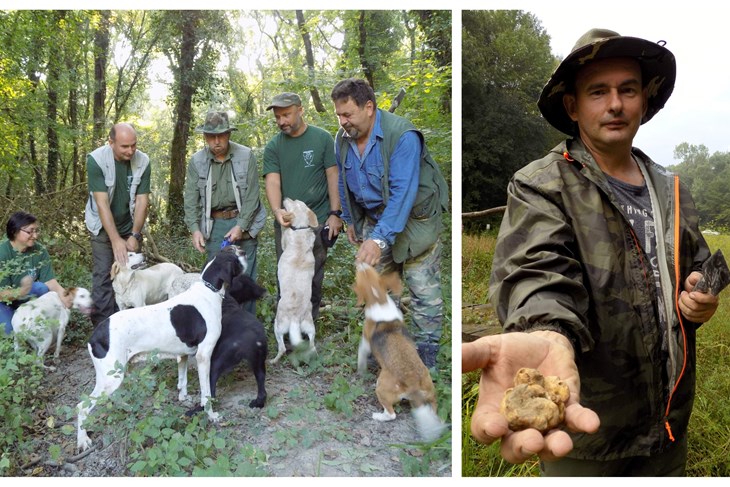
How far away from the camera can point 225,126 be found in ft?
9.89

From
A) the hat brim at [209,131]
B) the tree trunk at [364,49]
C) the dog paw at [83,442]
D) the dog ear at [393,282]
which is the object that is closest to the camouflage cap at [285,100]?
the hat brim at [209,131]

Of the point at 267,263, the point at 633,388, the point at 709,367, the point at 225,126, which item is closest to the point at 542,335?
the point at 633,388

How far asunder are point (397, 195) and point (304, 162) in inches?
21.9

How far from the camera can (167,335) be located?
2814mm

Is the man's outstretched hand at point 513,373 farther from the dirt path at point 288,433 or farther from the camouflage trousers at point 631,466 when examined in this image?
the dirt path at point 288,433

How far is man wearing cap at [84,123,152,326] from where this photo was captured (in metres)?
2.89

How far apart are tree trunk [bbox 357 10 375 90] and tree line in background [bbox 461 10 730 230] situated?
1.89 feet

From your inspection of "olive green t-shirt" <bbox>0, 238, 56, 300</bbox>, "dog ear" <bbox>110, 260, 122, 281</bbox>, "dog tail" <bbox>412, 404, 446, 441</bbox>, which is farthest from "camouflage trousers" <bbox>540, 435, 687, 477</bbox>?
"olive green t-shirt" <bbox>0, 238, 56, 300</bbox>

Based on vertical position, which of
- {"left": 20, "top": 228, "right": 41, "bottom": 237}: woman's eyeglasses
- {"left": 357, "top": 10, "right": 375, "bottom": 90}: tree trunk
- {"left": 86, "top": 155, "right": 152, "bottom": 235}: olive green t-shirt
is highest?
{"left": 357, "top": 10, "right": 375, "bottom": 90}: tree trunk

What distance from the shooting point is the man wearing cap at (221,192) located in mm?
2990

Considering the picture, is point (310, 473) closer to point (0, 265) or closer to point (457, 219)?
point (457, 219)

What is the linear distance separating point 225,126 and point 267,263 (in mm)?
775

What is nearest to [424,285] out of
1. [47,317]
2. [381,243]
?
[381,243]

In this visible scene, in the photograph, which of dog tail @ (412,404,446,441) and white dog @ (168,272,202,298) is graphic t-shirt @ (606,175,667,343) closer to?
dog tail @ (412,404,446,441)
